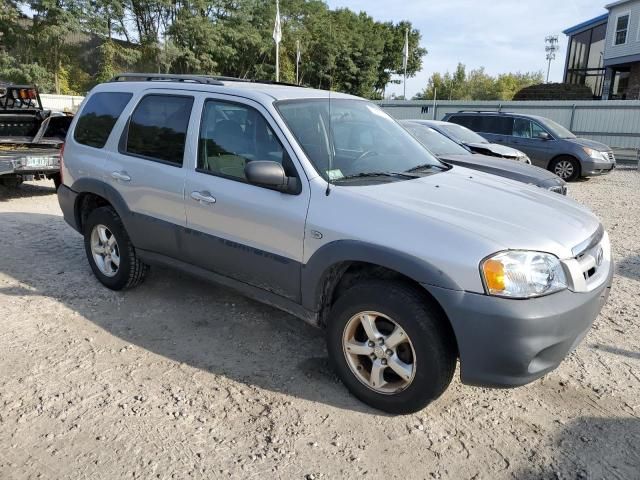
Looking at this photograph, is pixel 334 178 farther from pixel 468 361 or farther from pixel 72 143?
pixel 72 143

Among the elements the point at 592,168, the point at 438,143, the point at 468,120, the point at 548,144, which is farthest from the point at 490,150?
the point at 468,120

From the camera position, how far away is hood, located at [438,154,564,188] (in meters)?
7.39

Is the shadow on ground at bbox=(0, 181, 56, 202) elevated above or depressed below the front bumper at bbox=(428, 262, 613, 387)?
below

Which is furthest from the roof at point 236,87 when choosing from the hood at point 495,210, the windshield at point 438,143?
the windshield at point 438,143

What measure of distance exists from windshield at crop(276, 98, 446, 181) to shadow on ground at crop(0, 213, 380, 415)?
1.32 meters

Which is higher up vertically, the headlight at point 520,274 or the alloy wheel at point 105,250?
the headlight at point 520,274

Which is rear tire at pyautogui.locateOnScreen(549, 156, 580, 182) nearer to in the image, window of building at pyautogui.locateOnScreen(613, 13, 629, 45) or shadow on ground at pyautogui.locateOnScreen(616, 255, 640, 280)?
shadow on ground at pyautogui.locateOnScreen(616, 255, 640, 280)

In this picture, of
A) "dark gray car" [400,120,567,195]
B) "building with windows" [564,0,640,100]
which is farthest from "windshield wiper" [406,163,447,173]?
"building with windows" [564,0,640,100]

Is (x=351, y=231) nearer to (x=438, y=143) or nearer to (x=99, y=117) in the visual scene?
(x=99, y=117)

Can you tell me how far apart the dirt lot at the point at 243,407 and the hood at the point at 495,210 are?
104cm

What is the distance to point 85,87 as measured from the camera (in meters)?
37.5

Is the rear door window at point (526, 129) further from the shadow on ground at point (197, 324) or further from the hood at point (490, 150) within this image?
the shadow on ground at point (197, 324)

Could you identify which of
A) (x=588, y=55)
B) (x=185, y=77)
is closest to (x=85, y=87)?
(x=588, y=55)

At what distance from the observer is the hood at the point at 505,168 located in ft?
24.3
